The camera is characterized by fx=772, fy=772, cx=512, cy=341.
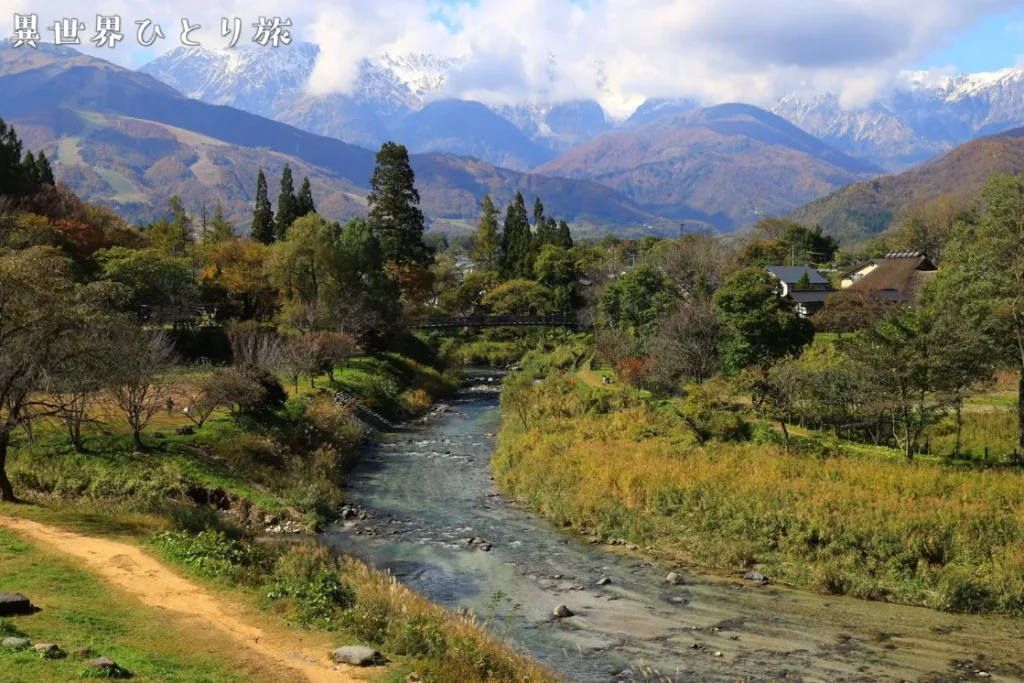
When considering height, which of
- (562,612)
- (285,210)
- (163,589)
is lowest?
(562,612)

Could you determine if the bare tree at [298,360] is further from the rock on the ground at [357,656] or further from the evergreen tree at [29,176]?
the evergreen tree at [29,176]

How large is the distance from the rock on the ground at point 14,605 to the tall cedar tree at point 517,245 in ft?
237

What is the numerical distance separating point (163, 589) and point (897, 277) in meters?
65.6

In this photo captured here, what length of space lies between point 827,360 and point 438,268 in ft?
198

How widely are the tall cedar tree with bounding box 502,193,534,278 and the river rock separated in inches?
2557

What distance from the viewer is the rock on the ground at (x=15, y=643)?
1069 centimetres

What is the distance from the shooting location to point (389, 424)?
41469mm

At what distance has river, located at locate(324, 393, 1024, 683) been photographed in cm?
1457

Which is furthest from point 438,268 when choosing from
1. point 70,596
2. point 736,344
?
point 70,596

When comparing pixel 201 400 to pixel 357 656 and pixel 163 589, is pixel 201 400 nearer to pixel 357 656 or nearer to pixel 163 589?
pixel 163 589

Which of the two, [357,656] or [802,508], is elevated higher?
[802,508]

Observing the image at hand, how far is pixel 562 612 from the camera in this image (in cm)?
1722

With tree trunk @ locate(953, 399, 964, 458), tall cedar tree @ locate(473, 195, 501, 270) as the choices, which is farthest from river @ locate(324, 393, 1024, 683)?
tall cedar tree @ locate(473, 195, 501, 270)

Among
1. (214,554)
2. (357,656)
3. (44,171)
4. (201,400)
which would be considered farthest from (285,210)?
(357,656)
